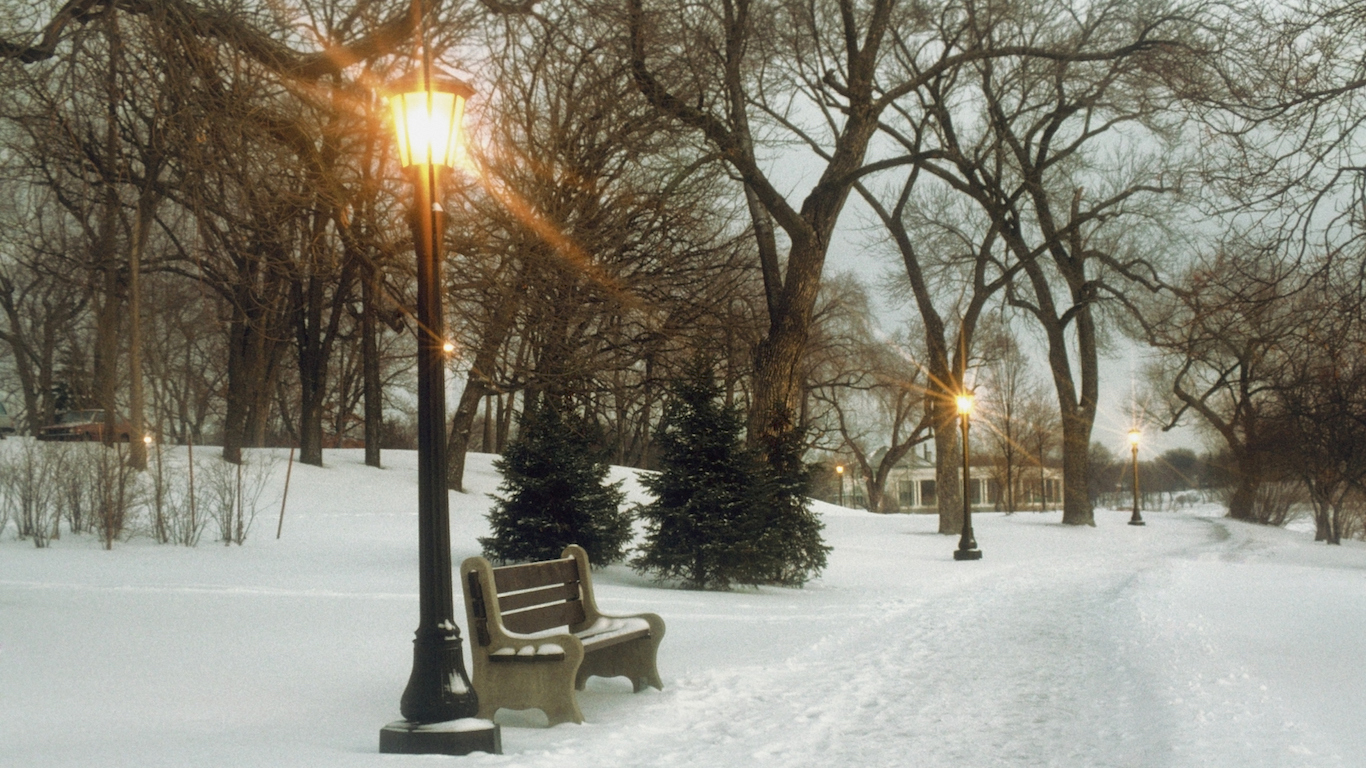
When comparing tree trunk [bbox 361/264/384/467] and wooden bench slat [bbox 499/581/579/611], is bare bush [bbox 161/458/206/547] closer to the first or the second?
wooden bench slat [bbox 499/581/579/611]

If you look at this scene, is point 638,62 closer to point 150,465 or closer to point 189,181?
point 189,181

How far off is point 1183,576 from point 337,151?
14.2 meters

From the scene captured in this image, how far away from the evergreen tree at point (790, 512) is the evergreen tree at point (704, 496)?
45 cm

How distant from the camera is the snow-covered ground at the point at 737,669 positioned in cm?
612

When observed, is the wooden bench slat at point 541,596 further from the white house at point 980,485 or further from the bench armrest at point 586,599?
the white house at point 980,485

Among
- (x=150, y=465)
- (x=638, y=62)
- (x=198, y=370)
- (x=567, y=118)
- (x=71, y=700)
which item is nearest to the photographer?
(x=71, y=700)

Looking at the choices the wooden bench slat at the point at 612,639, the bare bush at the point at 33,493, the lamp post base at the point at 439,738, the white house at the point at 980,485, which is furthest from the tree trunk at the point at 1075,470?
the lamp post base at the point at 439,738

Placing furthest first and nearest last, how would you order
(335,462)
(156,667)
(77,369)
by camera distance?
(77,369) < (335,462) < (156,667)

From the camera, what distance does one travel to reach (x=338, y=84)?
37.7ft

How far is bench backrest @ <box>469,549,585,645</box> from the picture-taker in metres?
7.30

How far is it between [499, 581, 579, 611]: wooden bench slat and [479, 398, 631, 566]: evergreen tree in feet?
22.6

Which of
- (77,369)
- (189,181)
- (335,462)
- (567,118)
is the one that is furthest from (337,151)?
(77,369)

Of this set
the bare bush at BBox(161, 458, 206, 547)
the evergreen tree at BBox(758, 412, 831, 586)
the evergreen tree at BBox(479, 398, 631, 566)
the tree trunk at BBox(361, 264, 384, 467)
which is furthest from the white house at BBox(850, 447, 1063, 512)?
the bare bush at BBox(161, 458, 206, 547)

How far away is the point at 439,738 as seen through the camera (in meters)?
6.04
